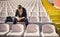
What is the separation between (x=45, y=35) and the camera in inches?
119

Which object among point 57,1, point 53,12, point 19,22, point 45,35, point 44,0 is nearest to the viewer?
point 45,35

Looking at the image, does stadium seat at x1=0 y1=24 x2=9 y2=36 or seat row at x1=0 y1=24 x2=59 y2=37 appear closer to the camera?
seat row at x1=0 y1=24 x2=59 y2=37

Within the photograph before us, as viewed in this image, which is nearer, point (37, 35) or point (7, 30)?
point (37, 35)

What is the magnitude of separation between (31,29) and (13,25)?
39cm

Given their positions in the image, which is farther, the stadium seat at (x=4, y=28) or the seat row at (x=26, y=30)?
the stadium seat at (x=4, y=28)

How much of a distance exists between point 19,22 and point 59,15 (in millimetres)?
1711

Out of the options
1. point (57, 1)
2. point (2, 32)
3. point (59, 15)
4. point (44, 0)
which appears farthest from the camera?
point (44, 0)

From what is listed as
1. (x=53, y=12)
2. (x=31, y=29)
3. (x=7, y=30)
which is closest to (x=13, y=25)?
(x=7, y=30)

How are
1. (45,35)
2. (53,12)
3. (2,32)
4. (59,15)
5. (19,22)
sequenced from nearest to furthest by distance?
(45,35), (2,32), (19,22), (59,15), (53,12)

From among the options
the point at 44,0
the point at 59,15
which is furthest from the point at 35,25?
the point at 44,0

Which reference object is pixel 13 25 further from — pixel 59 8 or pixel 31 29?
pixel 59 8

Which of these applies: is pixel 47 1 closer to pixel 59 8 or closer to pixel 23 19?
pixel 59 8

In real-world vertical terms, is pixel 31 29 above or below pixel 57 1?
below

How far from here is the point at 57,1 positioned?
5777 mm
